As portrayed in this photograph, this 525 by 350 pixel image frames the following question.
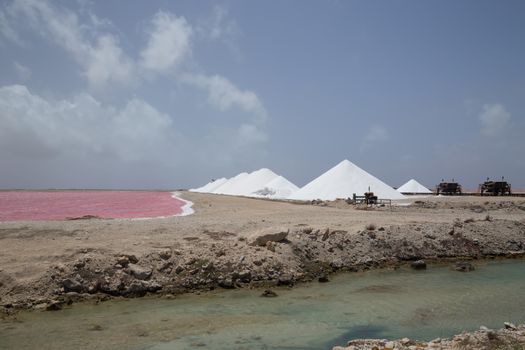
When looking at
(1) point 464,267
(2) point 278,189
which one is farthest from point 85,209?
(2) point 278,189

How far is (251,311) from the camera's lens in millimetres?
9992

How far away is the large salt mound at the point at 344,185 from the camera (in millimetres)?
38094

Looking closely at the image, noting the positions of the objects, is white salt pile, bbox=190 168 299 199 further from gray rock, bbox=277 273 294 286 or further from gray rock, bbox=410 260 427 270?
gray rock, bbox=277 273 294 286

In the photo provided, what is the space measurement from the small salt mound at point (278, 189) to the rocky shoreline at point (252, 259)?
3618 cm

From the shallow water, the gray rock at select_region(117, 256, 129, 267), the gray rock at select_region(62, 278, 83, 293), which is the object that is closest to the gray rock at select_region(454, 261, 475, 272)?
the shallow water

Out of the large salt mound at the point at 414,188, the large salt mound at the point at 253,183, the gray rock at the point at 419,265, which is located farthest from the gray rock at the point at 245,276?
the large salt mound at the point at 414,188

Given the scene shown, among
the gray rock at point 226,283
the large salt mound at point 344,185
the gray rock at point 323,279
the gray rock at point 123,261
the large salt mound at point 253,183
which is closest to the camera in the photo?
the gray rock at point 123,261

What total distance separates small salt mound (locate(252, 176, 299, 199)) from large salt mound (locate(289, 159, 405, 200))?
11849mm

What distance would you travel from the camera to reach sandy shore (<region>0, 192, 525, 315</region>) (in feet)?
36.6

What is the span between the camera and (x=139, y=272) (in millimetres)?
11656

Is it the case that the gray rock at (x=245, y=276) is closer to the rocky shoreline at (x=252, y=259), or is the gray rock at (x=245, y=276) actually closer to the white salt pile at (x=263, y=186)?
the rocky shoreline at (x=252, y=259)

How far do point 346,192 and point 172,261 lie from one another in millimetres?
27466

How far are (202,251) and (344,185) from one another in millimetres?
27735

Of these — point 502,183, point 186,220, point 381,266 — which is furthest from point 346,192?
point 381,266
